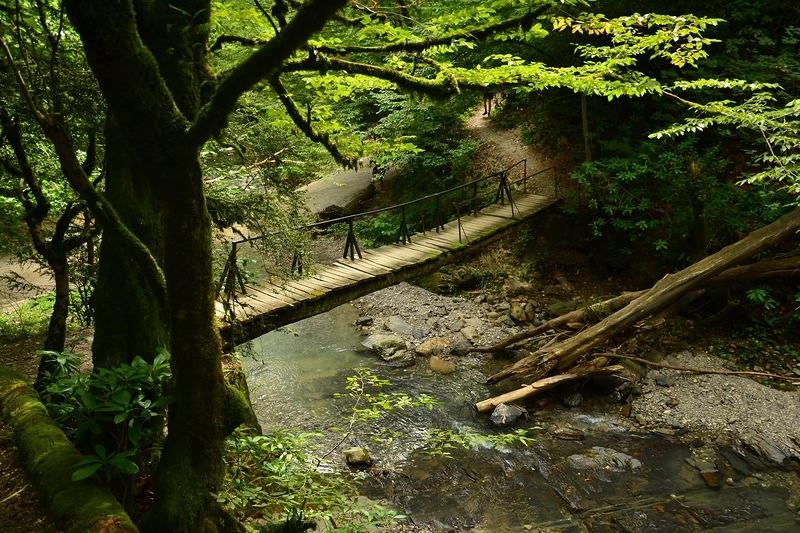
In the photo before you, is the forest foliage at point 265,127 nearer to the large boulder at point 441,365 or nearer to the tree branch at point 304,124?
the tree branch at point 304,124

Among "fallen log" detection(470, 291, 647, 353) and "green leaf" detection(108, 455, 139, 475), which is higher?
"green leaf" detection(108, 455, 139, 475)

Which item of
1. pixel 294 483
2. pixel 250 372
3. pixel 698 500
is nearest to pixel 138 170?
pixel 294 483

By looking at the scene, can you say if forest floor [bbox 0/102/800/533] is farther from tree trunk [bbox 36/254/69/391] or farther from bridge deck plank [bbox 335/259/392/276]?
bridge deck plank [bbox 335/259/392/276]

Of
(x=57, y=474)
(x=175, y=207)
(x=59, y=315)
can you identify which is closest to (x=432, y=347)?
(x=59, y=315)

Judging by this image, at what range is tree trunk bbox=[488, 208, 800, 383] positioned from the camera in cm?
752

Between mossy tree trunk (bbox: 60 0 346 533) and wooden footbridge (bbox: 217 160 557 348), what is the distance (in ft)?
4.79

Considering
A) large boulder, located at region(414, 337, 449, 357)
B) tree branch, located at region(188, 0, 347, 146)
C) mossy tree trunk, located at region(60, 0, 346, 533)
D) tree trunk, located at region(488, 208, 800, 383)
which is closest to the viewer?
tree branch, located at region(188, 0, 347, 146)

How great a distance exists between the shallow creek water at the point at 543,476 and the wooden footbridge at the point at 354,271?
15.9 inches

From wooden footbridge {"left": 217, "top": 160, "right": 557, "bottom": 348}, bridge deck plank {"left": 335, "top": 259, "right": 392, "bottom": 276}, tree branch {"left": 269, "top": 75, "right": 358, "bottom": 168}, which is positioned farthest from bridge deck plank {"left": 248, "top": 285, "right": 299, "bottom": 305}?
tree branch {"left": 269, "top": 75, "right": 358, "bottom": 168}

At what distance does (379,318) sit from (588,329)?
15.4 ft

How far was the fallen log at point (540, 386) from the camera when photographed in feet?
23.5

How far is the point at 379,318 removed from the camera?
11.0 m

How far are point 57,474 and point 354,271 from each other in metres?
4.78

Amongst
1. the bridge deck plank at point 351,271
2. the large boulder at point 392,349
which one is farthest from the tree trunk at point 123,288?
the large boulder at point 392,349
